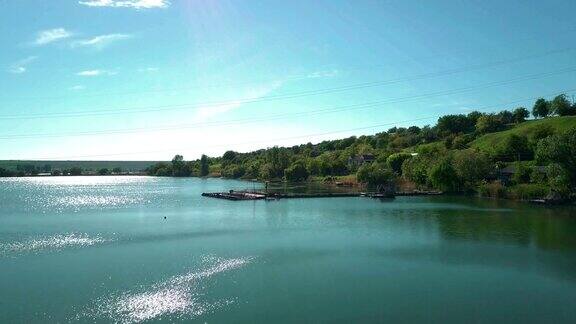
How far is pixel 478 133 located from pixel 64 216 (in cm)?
10048

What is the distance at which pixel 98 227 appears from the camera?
45656mm

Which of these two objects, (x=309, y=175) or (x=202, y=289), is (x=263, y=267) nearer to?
(x=202, y=289)

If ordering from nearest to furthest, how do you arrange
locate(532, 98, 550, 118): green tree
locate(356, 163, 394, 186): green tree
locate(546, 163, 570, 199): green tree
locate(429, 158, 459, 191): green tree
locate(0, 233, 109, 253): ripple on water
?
locate(0, 233, 109, 253): ripple on water < locate(546, 163, 570, 199): green tree < locate(429, 158, 459, 191): green tree < locate(356, 163, 394, 186): green tree < locate(532, 98, 550, 118): green tree

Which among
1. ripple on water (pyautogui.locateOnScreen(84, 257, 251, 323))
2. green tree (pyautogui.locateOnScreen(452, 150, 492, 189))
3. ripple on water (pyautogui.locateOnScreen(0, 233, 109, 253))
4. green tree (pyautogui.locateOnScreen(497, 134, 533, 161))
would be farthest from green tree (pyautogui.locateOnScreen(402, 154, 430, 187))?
ripple on water (pyautogui.locateOnScreen(84, 257, 251, 323))

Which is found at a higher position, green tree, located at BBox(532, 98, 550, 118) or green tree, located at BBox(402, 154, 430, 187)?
green tree, located at BBox(532, 98, 550, 118)

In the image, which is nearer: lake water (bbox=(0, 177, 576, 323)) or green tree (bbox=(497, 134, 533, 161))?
lake water (bbox=(0, 177, 576, 323))

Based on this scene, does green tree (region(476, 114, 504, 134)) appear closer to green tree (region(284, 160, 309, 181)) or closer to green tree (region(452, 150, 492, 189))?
green tree (region(284, 160, 309, 181))

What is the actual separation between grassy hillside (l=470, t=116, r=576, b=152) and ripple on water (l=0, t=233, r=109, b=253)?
265 feet

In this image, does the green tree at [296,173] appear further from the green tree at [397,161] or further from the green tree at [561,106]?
the green tree at [561,106]

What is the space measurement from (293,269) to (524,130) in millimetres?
94907

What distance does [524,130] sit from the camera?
106688mm

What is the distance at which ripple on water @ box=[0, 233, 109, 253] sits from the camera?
3441 centimetres

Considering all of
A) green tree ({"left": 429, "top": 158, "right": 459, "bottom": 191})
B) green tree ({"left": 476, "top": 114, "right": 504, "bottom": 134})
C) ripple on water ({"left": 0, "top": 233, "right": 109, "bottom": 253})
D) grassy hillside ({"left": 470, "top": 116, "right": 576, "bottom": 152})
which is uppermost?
green tree ({"left": 476, "top": 114, "right": 504, "bottom": 134})

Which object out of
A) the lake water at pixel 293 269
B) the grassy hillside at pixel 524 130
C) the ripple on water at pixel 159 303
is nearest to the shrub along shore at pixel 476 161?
the grassy hillside at pixel 524 130
